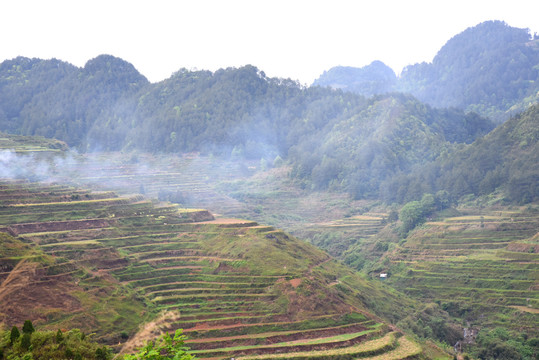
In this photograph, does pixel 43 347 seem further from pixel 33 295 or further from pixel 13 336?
pixel 33 295

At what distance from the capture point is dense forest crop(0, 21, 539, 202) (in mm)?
94375

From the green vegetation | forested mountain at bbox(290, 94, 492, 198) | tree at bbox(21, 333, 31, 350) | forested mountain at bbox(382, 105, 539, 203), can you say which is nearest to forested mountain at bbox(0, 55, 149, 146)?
forested mountain at bbox(290, 94, 492, 198)

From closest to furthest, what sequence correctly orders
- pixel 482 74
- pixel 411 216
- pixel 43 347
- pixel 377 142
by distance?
1. pixel 43 347
2. pixel 411 216
3. pixel 377 142
4. pixel 482 74

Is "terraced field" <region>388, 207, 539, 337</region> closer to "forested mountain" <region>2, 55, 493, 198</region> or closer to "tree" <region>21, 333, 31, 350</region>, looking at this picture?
"forested mountain" <region>2, 55, 493, 198</region>

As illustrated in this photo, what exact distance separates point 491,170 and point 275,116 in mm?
56474

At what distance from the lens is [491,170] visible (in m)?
73.7

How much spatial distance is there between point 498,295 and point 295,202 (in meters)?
46.1

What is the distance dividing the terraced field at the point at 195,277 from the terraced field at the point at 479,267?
9.12 m

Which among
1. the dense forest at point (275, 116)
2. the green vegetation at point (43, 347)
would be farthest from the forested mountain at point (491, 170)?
the green vegetation at point (43, 347)

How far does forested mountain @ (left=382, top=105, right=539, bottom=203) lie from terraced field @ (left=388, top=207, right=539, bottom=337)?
18.9 ft

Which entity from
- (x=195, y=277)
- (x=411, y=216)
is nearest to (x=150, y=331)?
(x=195, y=277)

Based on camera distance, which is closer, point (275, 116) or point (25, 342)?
point (25, 342)

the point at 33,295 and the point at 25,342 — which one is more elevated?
the point at 25,342

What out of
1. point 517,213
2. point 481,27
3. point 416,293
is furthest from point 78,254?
point 481,27
